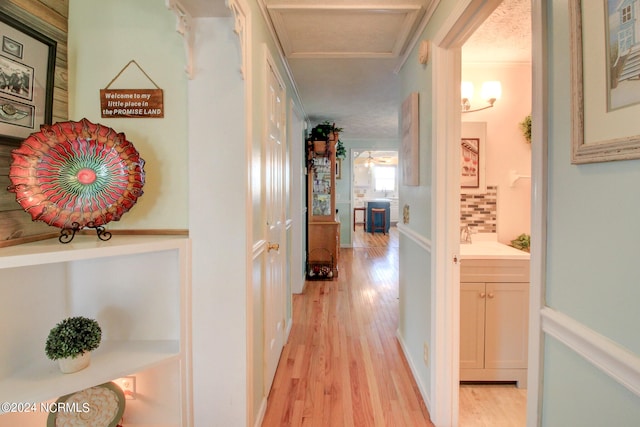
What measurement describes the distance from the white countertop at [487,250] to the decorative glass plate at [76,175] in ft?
6.16

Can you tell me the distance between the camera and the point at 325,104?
397 cm

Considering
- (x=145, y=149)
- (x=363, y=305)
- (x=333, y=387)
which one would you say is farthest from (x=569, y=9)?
(x=363, y=305)

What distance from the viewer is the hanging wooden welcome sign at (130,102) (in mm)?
1346

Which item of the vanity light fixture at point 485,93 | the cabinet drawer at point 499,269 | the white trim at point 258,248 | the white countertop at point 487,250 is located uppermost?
the vanity light fixture at point 485,93

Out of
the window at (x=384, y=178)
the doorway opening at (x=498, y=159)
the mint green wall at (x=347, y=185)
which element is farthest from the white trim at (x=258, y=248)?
the window at (x=384, y=178)

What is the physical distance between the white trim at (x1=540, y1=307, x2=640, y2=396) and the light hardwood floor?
1.27 metres

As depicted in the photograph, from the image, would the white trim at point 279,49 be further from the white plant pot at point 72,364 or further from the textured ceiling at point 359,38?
the white plant pot at point 72,364

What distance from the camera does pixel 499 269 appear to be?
204 centimetres

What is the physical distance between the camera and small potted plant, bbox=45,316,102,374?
109cm

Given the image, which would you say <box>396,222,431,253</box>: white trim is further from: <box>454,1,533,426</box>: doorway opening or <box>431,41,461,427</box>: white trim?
<box>454,1,533,426</box>: doorway opening

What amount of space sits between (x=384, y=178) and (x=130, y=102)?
11829 mm

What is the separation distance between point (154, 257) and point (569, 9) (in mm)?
1559

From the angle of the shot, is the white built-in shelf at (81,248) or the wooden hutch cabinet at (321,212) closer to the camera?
the white built-in shelf at (81,248)

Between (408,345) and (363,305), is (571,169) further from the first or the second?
(363,305)
